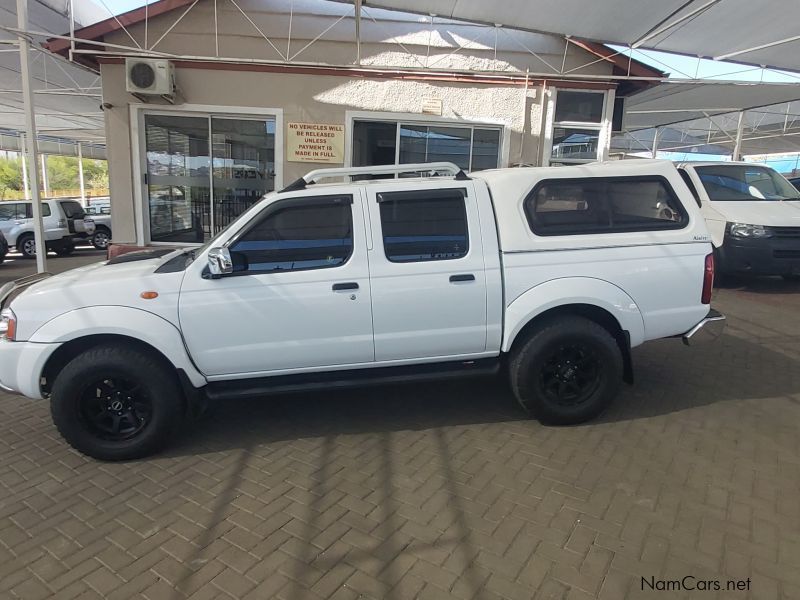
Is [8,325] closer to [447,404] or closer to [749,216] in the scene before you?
[447,404]

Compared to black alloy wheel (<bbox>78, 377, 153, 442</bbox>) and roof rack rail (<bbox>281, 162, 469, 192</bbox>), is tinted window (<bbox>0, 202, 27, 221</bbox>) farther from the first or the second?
roof rack rail (<bbox>281, 162, 469, 192</bbox>)

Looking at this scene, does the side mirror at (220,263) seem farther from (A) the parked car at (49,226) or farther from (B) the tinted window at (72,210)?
(B) the tinted window at (72,210)

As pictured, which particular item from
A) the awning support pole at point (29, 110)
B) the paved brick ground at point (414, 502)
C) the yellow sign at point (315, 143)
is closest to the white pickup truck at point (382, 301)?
the paved brick ground at point (414, 502)

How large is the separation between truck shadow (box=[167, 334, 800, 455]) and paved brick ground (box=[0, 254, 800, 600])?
24 mm

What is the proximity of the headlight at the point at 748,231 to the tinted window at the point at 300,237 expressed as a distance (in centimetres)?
739

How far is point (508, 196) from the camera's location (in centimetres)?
405

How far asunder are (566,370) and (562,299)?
0.56 meters

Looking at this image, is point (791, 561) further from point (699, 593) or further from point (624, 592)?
point (624, 592)

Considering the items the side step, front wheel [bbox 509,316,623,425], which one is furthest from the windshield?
the side step

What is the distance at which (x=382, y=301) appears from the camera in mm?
3801

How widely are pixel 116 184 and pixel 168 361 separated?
22.3 ft

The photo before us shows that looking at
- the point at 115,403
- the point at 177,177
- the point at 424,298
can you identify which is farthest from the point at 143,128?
the point at 424,298

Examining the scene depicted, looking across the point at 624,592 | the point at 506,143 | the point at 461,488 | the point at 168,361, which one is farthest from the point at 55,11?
the point at 624,592

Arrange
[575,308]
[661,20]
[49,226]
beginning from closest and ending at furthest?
[575,308] < [661,20] < [49,226]
